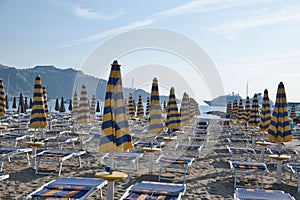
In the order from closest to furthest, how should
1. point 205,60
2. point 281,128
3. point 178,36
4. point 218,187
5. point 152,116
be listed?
1. point 218,187
2. point 281,128
3. point 152,116
4. point 178,36
5. point 205,60

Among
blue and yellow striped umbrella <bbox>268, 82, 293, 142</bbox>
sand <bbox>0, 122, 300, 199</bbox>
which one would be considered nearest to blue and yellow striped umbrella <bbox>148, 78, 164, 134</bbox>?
sand <bbox>0, 122, 300, 199</bbox>

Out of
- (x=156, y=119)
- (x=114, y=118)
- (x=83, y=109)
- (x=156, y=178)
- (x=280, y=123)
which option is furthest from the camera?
(x=83, y=109)

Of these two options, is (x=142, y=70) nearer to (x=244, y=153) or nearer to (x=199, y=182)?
(x=244, y=153)

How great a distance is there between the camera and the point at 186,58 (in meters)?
11.1

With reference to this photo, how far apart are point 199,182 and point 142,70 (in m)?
5.39

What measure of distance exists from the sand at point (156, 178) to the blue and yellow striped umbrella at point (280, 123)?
929mm

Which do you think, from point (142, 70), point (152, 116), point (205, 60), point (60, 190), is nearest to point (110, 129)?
point (60, 190)

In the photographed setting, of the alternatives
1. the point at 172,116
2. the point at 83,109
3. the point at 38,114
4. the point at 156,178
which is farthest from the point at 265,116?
the point at 38,114

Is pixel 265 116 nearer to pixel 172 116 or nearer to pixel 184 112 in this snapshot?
pixel 172 116

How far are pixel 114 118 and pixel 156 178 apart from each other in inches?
116

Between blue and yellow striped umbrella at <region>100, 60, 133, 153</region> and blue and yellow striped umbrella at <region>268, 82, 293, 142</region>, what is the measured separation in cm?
425

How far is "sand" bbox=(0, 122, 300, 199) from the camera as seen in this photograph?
5.70 m

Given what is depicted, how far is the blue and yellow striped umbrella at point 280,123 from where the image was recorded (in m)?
7.22

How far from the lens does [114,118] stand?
4332 millimetres
